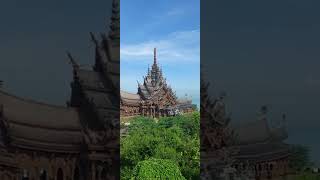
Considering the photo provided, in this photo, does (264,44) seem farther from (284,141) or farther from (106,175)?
(106,175)

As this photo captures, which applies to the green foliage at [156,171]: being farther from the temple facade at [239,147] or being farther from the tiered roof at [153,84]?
the tiered roof at [153,84]

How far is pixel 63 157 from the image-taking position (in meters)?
4.52

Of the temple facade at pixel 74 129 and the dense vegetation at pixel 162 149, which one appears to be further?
the dense vegetation at pixel 162 149

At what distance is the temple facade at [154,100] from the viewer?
13188 millimetres

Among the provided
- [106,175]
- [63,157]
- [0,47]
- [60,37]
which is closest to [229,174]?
[106,175]

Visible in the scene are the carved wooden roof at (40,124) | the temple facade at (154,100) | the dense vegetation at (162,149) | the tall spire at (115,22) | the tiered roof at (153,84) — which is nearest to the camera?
the carved wooden roof at (40,124)

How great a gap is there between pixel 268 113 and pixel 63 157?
1.67m

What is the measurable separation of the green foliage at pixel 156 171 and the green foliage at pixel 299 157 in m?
4.17

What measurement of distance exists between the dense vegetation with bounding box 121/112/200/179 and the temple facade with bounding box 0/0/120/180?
4.42 m

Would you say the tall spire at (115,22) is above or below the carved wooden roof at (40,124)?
above

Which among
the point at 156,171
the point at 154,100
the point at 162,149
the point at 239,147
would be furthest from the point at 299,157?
the point at 154,100

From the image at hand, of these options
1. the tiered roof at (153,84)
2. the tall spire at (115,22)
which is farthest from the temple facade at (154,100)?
the tall spire at (115,22)

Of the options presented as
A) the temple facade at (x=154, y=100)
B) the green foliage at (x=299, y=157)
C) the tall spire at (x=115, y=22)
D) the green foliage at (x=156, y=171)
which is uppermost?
the tall spire at (x=115, y=22)

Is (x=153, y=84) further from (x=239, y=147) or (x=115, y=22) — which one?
(x=115, y=22)
